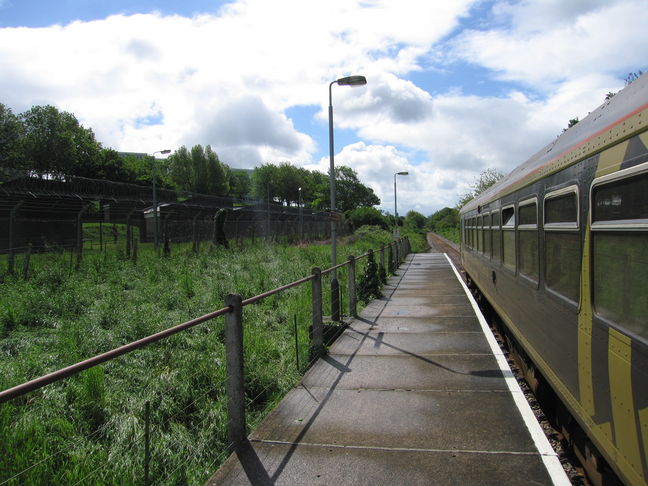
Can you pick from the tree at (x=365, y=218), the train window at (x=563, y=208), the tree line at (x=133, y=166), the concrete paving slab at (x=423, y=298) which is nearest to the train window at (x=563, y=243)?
the train window at (x=563, y=208)

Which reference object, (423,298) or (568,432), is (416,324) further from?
(568,432)

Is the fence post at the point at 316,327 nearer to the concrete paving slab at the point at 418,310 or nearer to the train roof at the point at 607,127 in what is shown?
the train roof at the point at 607,127

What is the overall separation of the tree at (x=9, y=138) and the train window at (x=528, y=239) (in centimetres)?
6184

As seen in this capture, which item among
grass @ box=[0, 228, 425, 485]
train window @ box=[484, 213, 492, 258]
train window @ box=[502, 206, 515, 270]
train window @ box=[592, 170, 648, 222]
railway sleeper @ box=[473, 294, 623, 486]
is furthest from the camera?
train window @ box=[484, 213, 492, 258]

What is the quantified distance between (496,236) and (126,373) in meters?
5.89

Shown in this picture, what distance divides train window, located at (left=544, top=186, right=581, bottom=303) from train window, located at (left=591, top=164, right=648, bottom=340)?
39cm

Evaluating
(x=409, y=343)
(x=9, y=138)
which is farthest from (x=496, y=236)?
(x=9, y=138)

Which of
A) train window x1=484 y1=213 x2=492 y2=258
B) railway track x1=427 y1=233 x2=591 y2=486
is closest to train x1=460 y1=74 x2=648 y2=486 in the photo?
railway track x1=427 y1=233 x2=591 y2=486

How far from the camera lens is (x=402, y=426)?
442cm

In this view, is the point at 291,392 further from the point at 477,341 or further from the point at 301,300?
the point at 301,300

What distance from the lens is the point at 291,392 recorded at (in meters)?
5.37

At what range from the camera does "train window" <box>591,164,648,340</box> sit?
2445mm

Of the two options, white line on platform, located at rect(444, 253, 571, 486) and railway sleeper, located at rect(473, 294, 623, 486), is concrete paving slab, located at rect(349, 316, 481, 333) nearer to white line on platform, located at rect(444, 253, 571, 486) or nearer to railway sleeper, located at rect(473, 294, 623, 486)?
railway sleeper, located at rect(473, 294, 623, 486)

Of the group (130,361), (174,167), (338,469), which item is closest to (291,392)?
(338,469)
